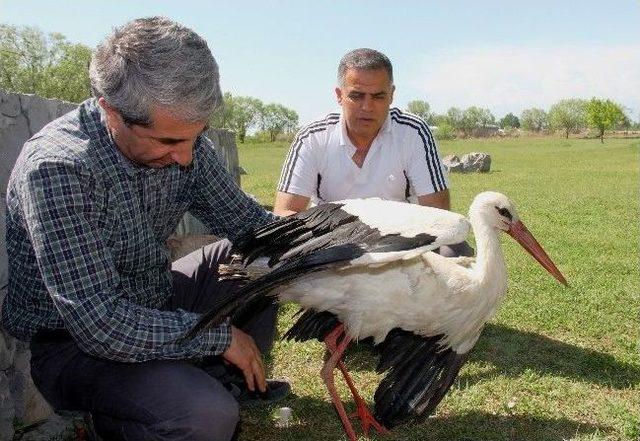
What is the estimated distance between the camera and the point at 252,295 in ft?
9.64

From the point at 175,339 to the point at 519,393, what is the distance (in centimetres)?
244

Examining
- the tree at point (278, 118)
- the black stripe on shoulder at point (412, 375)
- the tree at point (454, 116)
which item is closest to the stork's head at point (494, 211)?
the black stripe on shoulder at point (412, 375)

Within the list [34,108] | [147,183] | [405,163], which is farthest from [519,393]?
[34,108]

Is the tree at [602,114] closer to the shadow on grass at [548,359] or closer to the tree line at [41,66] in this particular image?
the tree line at [41,66]

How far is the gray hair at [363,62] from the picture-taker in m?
4.88

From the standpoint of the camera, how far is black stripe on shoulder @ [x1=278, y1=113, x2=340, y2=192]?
4.96 m

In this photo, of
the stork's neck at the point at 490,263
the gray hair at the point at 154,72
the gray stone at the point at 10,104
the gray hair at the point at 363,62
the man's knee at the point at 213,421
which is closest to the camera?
the gray hair at the point at 154,72

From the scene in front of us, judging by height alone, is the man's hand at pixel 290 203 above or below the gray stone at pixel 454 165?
above

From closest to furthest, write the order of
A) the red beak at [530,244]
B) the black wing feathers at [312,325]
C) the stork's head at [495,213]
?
the black wing feathers at [312,325], the stork's head at [495,213], the red beak at [530,244]

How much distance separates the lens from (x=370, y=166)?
495cm

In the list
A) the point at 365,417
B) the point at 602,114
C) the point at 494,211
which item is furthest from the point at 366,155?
the point at 602,114

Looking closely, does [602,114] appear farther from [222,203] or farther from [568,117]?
[222,203]

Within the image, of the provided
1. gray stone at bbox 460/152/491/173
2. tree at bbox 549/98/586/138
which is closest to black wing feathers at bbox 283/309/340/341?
gray stone at bbox 460/152/491/173

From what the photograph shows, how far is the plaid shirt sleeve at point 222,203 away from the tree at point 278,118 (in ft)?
315
